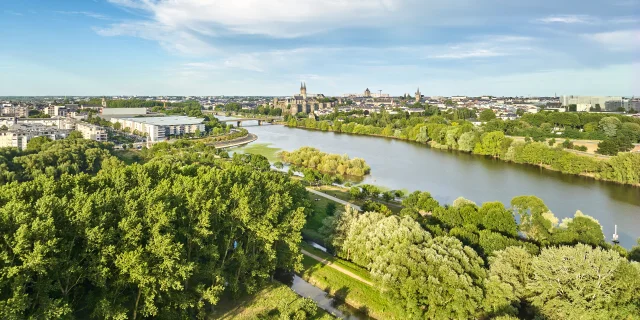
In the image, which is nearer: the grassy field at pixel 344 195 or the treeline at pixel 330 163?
the grassy field at pixel 344 195

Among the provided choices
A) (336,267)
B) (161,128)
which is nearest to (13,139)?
(161,128)

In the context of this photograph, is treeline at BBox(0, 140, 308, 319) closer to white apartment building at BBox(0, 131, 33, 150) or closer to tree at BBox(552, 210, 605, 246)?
tree at BBox(552, 210, 605, 246)

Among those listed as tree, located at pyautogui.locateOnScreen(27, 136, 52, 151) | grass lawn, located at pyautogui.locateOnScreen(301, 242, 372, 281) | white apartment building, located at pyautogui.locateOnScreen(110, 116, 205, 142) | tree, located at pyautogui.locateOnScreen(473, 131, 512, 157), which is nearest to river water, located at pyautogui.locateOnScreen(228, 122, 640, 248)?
tree, located at pyautogui.locateOnScreen(473, 131, 512, 157)

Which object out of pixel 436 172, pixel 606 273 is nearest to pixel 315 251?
pixel 606 273

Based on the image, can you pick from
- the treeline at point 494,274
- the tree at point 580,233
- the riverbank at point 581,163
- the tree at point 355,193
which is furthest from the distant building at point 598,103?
the treeline at point 494,274

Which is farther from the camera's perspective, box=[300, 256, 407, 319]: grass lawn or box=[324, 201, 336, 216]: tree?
box=[324, 201, 336, 216]: tree

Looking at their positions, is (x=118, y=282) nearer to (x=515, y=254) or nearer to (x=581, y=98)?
(x=515, y=254)

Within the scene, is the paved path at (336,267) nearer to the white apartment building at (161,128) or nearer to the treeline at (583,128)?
the treeline at (583,128)
